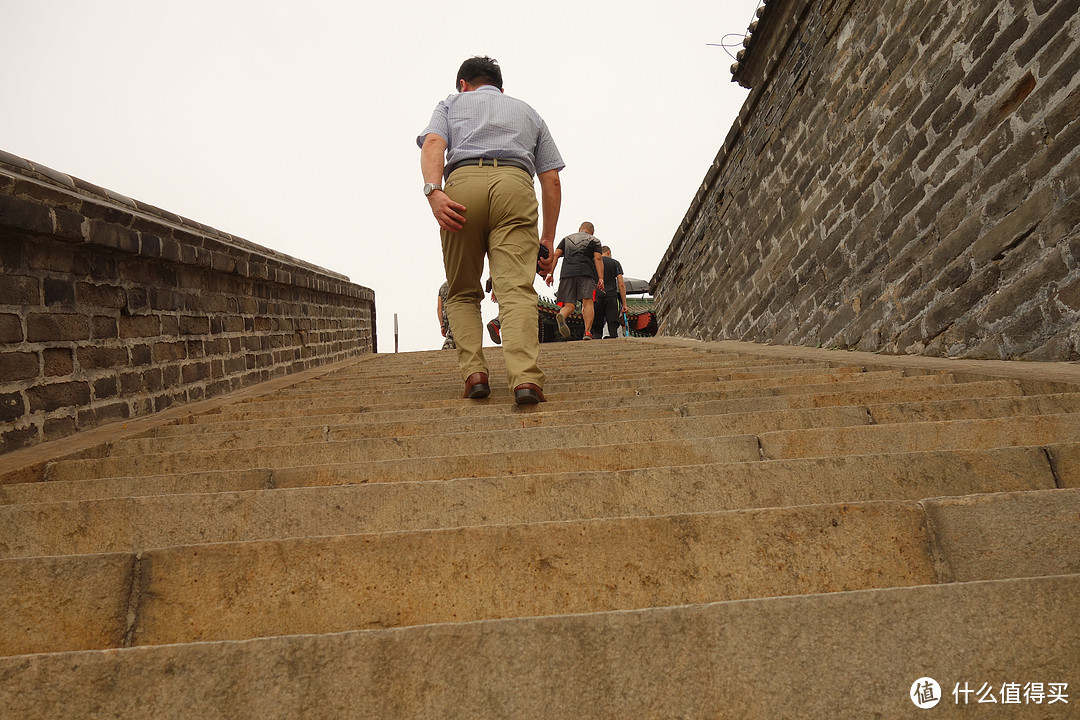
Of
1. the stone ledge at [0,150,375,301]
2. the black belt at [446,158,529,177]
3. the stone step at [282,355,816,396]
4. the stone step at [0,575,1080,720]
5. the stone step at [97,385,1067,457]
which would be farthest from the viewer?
the stone step at [282,355,816,396]

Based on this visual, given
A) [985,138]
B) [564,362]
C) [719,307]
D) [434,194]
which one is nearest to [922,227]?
[985,138]

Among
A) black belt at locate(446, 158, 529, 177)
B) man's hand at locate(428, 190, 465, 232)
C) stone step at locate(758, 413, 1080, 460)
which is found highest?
black belt at locate(446, 158, 529, 177)

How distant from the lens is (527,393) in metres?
2.76

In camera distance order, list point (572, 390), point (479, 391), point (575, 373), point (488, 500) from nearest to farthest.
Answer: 1. point (488, 500)
2. point (479, 391)
3. point (572, 390)
4. point (575, 373)

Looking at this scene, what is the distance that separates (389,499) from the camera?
4.71ft

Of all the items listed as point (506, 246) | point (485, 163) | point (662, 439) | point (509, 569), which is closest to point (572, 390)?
point (506, 246)

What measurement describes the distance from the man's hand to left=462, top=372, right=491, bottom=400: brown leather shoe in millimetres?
657

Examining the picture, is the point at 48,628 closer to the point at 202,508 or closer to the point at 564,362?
the point at 202,508

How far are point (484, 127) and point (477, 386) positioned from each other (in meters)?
1.12

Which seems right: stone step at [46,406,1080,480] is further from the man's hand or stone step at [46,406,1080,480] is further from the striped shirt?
the striped shirt

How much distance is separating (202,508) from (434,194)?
1.77 meters

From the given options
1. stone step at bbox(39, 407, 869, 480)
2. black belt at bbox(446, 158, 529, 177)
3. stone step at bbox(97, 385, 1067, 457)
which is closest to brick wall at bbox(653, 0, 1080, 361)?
stone step at bbox(97, 385, 1067, 457)

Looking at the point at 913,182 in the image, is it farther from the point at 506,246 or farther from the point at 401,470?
the point at 401,470

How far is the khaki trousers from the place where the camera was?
9.29ft
